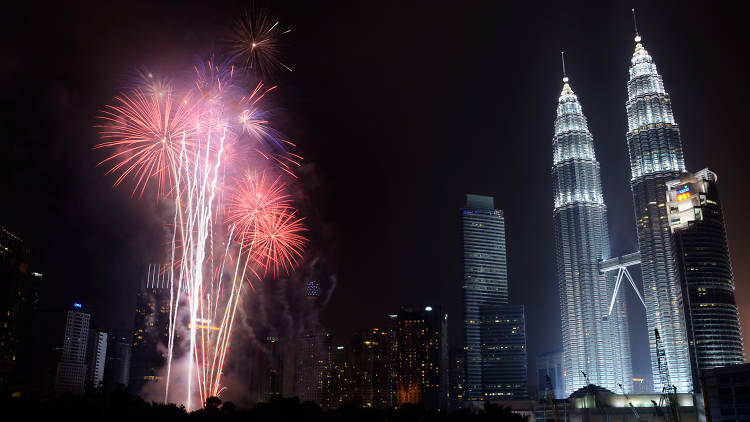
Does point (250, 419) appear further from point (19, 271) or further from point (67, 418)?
point (19, 271)

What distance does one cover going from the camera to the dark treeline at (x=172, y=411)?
45969mm

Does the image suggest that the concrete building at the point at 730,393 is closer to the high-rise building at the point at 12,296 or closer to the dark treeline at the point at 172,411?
the dark treeline at the point at 172,411

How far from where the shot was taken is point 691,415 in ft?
656

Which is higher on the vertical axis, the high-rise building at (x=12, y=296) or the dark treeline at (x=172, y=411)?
the high-rise building at (x=12, y=296)

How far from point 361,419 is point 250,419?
14517 mm

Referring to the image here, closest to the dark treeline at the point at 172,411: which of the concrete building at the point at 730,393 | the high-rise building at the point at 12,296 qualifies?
the concrete building at the point at 730,393

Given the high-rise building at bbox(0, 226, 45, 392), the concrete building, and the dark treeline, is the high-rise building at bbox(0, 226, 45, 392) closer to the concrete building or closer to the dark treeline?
the dark treeline

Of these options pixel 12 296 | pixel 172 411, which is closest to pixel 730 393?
pixel 172 411

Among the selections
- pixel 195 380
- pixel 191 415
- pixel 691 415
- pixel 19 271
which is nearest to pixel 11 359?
pixel 19 271

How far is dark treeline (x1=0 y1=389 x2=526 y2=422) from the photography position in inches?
1810

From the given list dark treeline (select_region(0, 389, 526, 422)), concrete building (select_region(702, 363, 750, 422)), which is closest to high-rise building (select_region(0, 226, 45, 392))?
dark treeline (select_region(0, 389, 526, 422))

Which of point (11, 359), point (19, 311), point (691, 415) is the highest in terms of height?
point (19, 311)

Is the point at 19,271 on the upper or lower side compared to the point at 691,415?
upper

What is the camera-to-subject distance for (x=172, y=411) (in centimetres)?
5706
